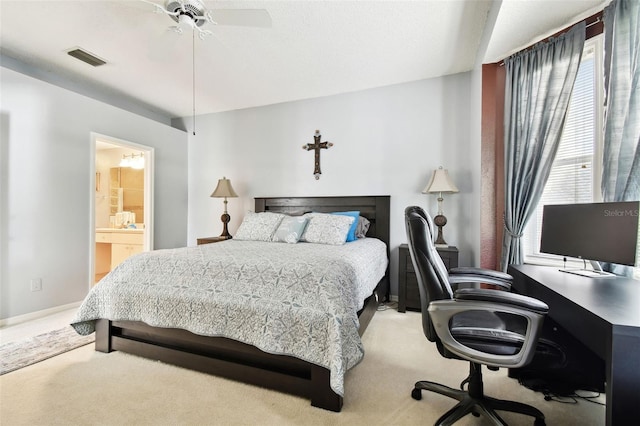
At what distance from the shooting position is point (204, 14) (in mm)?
2137

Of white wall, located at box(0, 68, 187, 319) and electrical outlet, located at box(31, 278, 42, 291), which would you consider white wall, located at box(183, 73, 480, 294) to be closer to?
white wall, located at box(0, 68, 187, 319)

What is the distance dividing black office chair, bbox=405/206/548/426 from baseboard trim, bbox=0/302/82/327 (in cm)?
374

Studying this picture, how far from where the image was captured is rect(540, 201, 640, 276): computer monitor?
143cm

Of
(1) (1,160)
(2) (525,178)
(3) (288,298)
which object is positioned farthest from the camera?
(1) (1,160)

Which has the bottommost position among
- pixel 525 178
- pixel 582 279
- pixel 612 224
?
pixel 582 279

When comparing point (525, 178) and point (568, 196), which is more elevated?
point (525, 178)

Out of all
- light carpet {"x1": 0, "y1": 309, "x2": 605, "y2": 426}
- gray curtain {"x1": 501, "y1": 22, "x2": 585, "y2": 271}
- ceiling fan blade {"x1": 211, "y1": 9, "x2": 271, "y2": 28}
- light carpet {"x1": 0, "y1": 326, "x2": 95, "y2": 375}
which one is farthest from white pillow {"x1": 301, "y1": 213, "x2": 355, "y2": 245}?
light carpet {"x1": 0, "y1": 326, "x2": 95, "y2": 375}

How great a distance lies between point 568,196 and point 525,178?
13.2 inches

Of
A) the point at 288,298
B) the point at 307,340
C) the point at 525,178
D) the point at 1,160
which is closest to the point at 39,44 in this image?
the point at 1,160

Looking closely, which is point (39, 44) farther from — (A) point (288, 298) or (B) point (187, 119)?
(A) point (288, 298)

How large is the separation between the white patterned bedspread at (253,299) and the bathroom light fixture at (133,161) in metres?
3.65

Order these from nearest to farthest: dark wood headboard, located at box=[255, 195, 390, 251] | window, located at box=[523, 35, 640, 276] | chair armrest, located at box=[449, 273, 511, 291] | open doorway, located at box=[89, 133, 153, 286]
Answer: chair armrest, located at box=[449, 273, 511, 291] < window, located at box=[523, 35, 640, 276] < dark wood headboard, located at box=[255, 195, 390, 251] < open doorway, located at box=[89, 133, 153, 286]

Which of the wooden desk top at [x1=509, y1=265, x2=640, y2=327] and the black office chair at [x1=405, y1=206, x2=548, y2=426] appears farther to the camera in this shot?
the black office chair at [x1=405, y1=206, x2=548, y2=426]

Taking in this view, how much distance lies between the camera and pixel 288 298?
1.63 m
